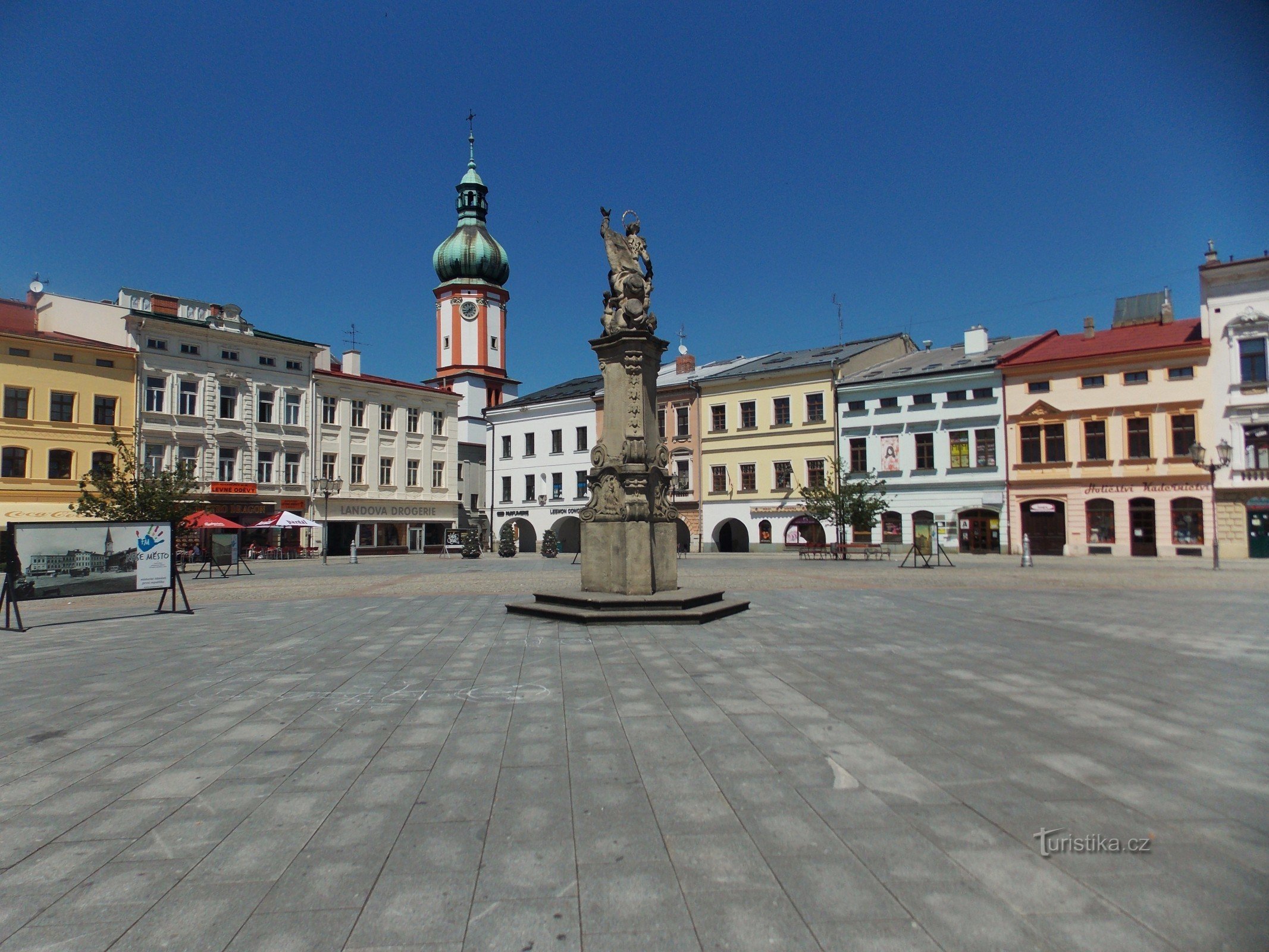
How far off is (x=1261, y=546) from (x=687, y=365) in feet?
110

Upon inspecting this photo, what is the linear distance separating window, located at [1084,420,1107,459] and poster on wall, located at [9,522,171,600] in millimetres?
38130

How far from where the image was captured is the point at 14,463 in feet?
117

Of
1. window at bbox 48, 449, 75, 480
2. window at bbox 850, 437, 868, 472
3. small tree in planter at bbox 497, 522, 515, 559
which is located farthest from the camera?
small tree in planter at bbox 497, 522, 515, 559

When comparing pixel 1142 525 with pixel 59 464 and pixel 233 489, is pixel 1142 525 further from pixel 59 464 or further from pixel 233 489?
pixel 59 464

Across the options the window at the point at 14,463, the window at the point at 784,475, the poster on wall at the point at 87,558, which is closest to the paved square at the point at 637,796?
the poster on wall at the point at 87,558

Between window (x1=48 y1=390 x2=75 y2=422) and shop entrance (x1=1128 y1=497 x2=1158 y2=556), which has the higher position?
window (x1=48 y1=390 x2=75 y2=422)

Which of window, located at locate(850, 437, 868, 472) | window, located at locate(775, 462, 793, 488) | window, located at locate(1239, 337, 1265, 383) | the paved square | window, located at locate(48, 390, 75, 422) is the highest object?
window, located at locate(1239, 337, 1265, 383)

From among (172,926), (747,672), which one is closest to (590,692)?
(747,672)

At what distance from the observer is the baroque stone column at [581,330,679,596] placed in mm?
12555

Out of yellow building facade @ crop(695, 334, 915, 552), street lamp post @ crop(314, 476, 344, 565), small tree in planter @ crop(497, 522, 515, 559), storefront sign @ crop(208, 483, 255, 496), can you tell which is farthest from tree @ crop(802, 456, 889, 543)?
storefront sign @ crop(208, 483, 255, 496)

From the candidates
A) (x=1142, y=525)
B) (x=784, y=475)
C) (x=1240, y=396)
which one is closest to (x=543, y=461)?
(x=784, y=475)

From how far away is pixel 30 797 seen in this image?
4473mm

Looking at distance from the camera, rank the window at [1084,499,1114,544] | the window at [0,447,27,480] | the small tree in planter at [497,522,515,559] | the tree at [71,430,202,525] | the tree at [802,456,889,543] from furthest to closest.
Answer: the small tree in planter at [497,522,515,559], the window at [0,447,27,480], the window at [1084,499,1114,544], the tree at [802,456,889,543], the tree at [71,430,202,525]

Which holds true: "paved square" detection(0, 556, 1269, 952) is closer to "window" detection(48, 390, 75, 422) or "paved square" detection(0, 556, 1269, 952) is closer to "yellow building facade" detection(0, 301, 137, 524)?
"yellow building facade" detection(0, 301, 137, 524)
